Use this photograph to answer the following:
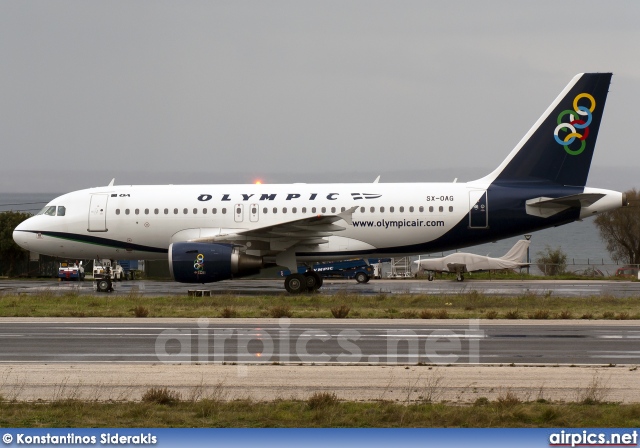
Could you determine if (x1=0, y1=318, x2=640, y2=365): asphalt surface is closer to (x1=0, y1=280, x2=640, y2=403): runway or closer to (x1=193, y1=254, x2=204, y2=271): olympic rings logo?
(x1=0, y1=280, x2=640, y2=403): runway

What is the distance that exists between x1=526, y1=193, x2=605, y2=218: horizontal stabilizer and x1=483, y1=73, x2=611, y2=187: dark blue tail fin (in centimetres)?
113

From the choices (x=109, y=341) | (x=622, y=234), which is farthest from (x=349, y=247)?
(x=622, y=234)

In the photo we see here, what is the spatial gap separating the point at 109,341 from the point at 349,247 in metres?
15.9

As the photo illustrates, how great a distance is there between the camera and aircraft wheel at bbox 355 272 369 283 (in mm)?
44375

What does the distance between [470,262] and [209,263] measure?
71.5 ft

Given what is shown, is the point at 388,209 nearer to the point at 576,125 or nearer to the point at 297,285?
the point at 297,285

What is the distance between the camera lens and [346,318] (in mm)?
23641

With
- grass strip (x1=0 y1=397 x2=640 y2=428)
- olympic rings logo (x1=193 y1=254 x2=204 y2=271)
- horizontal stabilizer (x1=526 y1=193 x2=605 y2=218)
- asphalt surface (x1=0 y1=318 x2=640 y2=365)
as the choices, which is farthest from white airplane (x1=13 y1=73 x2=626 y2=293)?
grass strip (x1=0 y1=397 x2=640 y2=428)

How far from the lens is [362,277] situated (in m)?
44.6

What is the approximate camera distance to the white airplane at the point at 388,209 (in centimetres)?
3288

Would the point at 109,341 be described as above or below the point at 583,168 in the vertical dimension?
below

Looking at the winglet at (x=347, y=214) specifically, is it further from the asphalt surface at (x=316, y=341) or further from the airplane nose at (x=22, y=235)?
the airplane nose at (x=22, y=235)

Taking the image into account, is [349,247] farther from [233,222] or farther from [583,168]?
[583,168]

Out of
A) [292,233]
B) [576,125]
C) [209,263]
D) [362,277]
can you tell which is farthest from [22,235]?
[576,125]
